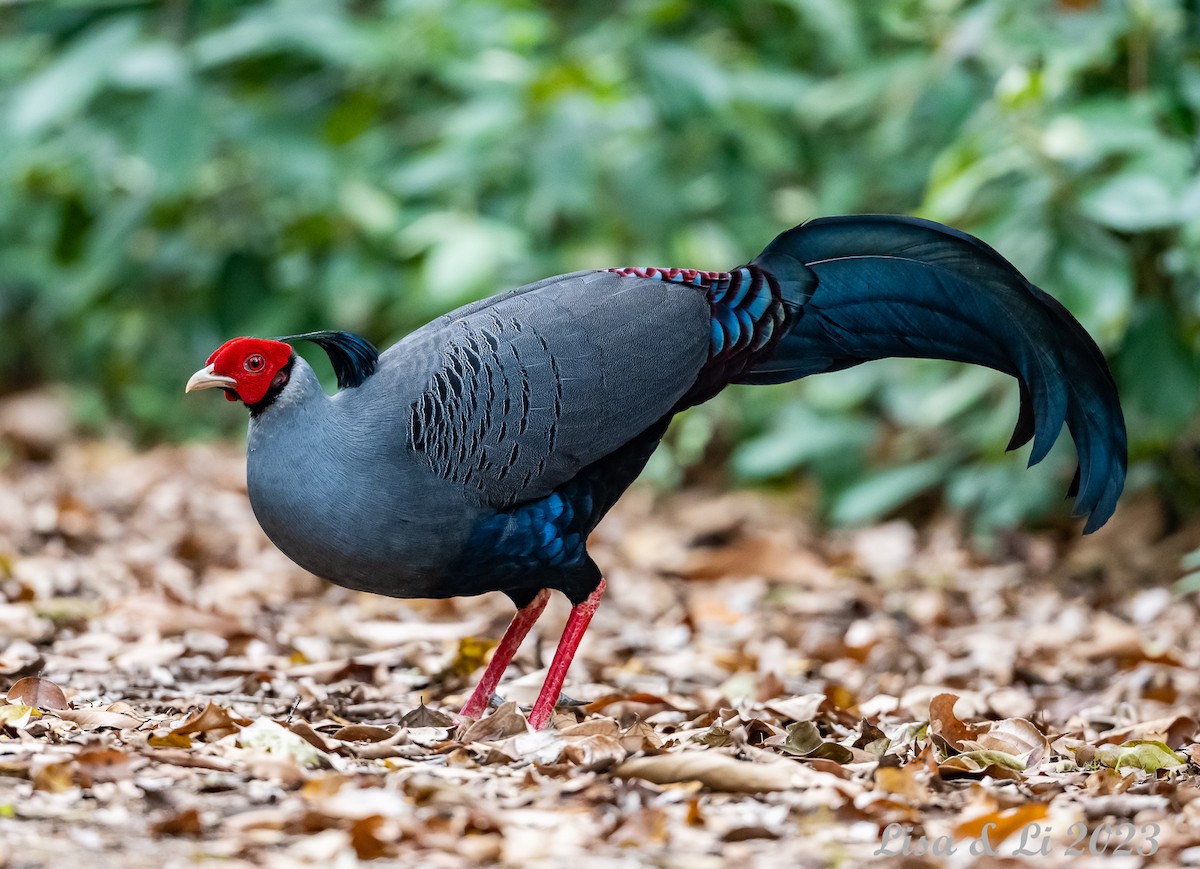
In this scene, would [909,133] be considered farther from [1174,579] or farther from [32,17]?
[32,17]

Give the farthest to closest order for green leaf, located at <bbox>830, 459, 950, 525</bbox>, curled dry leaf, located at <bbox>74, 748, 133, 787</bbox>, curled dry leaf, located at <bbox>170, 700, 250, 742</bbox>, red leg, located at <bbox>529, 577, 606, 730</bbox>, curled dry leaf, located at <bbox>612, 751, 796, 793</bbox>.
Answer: green leaf, located at <bbox>830, 459, 950, 525</bbox> < red leg, located at <bbox>529, 577, 606, 730</bbox> < curled dry leaf, located at <bbox>170, 700, 250, 742</bbox> < curled dry leaf, located at <bbox>612, 751, 796, 793</bbox> < curled dry leaf, located at <bbox>74, 748, 133, 787</bbox>

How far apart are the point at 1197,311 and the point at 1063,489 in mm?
992

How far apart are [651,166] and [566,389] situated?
3.63m

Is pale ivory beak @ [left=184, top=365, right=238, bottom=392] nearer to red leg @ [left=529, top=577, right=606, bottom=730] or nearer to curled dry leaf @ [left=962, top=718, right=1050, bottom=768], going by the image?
red leg @ [left=529, top=577, right=606, bottom=730]

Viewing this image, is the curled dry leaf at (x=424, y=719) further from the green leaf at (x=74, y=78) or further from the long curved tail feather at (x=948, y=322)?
the green leaf at (x=74, y=78)

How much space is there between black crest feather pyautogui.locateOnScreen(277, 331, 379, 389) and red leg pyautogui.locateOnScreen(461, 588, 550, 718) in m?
0.71

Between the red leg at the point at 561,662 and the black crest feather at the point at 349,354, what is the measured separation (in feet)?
2.46

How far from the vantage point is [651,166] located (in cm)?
662

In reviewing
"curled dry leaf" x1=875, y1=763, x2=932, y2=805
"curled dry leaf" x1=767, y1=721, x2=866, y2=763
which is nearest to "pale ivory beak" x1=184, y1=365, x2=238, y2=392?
"curled dry leaf" x1=767, y1=721, x2=866, y2=763

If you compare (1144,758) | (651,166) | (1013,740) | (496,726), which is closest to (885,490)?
(651,166)

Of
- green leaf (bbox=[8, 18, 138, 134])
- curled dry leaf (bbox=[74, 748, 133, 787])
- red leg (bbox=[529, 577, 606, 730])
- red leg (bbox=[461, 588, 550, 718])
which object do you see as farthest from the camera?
green leaf (bbox=[8, 18, 138, 134])

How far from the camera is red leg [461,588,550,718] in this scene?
11.1 ft

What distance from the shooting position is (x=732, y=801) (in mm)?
2633

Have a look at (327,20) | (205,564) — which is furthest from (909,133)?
(205,564)
